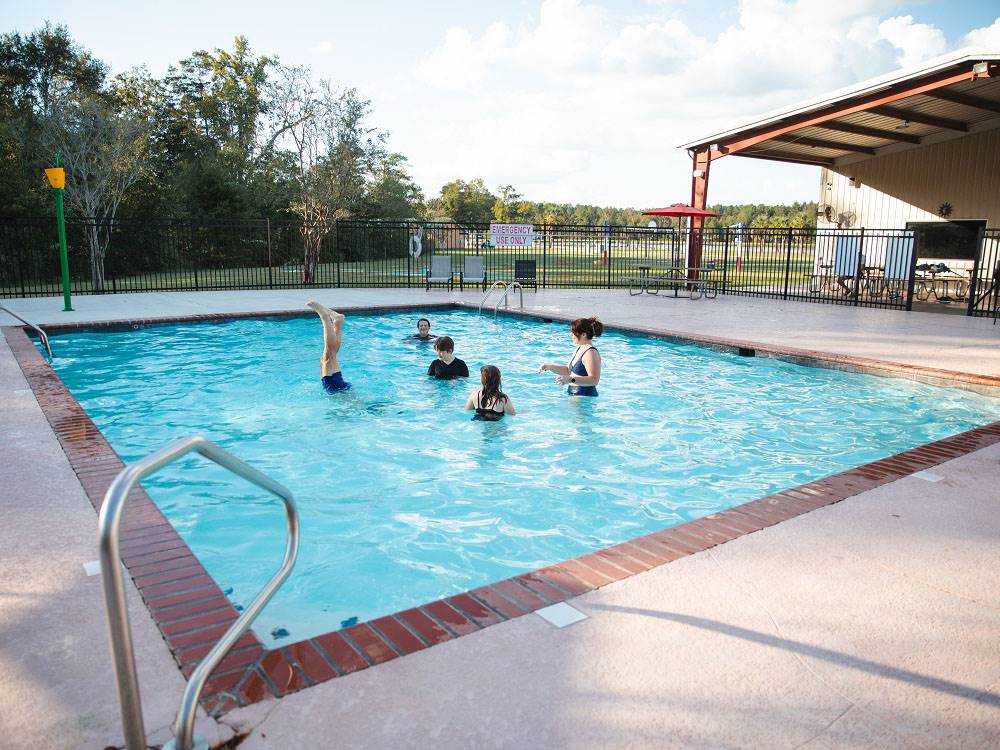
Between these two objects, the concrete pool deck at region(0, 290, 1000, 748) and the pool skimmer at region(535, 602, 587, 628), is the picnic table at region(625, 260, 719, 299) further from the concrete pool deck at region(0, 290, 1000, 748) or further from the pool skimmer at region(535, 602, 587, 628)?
the pool skimmer at region(535, 602, 587, 628)

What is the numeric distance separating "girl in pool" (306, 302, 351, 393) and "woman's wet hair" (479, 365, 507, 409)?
152 centimetres

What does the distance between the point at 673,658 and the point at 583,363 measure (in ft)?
16.5

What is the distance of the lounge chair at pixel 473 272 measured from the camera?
18906mm

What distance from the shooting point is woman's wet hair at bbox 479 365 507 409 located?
6543 millimetres

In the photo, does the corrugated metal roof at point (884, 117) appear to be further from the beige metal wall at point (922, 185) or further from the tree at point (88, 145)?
the tree at point (88, 145)

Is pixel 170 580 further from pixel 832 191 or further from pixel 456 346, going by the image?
pixel 832 191

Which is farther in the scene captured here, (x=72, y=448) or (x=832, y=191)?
(x=832, y=191)

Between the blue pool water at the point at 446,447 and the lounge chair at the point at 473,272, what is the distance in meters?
8.39

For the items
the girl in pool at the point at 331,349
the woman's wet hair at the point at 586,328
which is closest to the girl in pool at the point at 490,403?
the woman's wet hair at the point at 586,328

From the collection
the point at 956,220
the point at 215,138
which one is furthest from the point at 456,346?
the point at 215,138

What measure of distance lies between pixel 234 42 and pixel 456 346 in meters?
37.1

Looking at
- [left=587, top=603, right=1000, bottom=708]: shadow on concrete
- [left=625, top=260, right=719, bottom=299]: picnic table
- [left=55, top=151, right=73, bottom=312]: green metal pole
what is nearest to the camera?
[left=587, top=603, right=1000, bottom=708]: shadow on concrete

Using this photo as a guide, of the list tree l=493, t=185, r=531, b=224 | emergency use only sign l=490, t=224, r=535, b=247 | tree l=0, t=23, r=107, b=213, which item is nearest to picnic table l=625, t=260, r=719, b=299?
emergency use only sign l=490, t=224, r=535, b=247

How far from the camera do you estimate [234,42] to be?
40031 millimetres
